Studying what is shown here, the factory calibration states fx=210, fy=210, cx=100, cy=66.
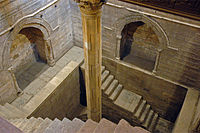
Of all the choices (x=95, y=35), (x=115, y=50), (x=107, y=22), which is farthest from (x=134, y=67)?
(x=95, y=35)

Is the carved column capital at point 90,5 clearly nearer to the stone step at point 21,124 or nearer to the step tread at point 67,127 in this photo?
the step tread at point 67,127

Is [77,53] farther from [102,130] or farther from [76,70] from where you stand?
[102,130]

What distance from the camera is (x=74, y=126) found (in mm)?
5246

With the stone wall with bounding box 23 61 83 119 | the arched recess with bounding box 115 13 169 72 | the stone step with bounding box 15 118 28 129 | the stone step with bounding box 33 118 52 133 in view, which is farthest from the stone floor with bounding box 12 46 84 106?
the arched recess with bounding box 115 13 169 72

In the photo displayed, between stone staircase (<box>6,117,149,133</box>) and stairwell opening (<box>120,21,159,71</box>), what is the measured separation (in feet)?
13.6

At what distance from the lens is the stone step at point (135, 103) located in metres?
8.32

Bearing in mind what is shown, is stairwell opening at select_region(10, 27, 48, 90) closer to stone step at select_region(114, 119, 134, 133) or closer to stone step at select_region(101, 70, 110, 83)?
stone step at select_region(101, 70, 110, 83)

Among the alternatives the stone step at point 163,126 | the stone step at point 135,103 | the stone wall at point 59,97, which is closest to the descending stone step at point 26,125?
the stone wall at point 59,97

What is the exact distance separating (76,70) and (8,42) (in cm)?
296

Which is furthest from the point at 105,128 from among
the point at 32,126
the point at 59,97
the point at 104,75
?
the point at 104,75

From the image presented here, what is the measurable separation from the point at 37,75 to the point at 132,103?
3.99m

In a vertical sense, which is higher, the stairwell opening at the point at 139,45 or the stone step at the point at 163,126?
the stairwell opening at the point at 139,45

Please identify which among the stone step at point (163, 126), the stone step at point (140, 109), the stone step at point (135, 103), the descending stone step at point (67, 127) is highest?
the descending stone step at point (67, 127)

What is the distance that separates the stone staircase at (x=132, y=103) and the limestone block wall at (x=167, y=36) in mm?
1511
